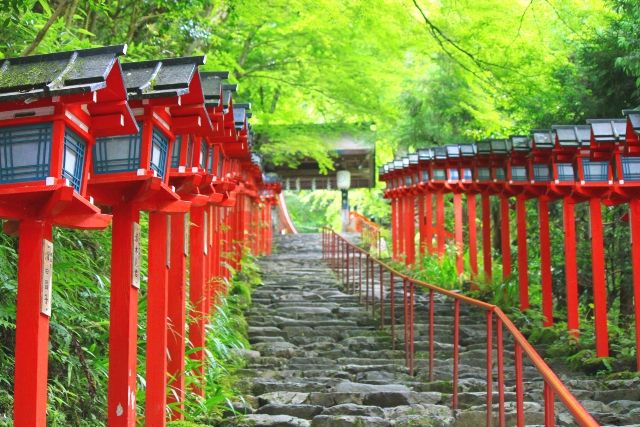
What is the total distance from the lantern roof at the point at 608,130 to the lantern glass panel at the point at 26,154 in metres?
6.94

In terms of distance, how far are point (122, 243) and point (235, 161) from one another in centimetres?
696

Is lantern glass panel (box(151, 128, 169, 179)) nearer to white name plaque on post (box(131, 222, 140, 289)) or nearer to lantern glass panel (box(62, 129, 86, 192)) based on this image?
white name plaque on post (box(131, 222, 140, 289))

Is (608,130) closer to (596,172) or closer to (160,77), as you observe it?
(596,172)

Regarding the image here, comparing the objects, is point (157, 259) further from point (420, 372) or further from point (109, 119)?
point (420, 372)

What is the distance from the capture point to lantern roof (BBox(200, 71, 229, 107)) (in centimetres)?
562

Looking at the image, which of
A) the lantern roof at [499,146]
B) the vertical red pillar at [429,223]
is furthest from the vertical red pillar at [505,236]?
the vertical red pillar at [429,223]

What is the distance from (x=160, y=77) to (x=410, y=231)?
14953mm

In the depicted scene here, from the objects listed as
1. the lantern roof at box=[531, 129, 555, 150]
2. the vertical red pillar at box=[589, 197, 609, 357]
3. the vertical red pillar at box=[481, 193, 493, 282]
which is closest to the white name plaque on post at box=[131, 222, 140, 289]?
the vertical red pillar at box=[589, 197, 609, 357]

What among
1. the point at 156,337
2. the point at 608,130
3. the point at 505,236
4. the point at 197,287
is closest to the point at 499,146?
the point at 505,236

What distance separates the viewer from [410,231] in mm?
18688

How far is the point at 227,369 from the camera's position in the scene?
8.13m

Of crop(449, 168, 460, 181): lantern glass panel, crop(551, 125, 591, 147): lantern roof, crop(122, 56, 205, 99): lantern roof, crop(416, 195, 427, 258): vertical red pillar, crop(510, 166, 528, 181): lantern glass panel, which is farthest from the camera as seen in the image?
crop(416, 195, 427, 258): vertical red pillar

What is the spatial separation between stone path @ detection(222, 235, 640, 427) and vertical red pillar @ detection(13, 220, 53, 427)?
335 centimetres

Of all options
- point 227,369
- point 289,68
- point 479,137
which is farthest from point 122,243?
point 479,137
